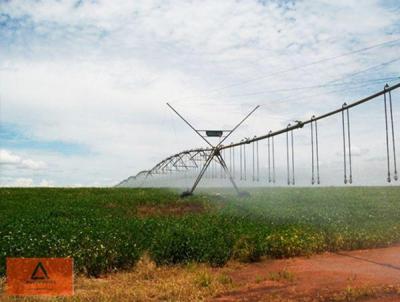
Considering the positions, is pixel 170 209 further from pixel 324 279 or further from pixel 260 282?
pixel 324 279

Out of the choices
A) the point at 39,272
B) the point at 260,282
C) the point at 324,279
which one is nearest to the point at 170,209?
the point at 260,282

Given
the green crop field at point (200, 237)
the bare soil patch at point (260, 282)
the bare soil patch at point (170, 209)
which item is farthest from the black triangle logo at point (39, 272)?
the bare soil patch at point (170, 209)

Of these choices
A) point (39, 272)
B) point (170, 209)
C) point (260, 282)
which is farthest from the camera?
point (170, 209)

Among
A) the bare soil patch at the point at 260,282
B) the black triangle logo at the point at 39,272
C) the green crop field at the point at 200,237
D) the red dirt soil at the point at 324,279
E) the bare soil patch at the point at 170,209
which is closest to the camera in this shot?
the black triangle logo at the point at 39,272

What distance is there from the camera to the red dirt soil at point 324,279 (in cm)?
1117

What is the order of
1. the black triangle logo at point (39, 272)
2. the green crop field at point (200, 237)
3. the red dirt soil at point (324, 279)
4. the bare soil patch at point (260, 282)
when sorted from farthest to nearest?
1. the green crop field at point (200, 237)
2. the bare soil patch at point (260, 282)
3. the red dirt soil at point (324, 279)
4. the black triangle logo at point (39, 272)

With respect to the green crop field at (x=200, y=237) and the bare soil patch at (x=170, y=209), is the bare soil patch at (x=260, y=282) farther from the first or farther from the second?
the bare soil patch at (x=170, y=209)

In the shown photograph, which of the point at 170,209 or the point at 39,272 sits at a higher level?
the point at 170,209

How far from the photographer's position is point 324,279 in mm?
12945

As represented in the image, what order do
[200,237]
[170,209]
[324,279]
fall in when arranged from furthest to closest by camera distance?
[170,209] → [200,237] → [324,279]

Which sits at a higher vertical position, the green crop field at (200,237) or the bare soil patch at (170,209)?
the bare soil patch at (170,209)

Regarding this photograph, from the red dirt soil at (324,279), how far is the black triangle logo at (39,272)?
397 cm

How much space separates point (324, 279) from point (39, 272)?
7.02 m

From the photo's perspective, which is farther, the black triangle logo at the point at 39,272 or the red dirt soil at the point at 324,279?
the red dirt soil at the point at 324,279
